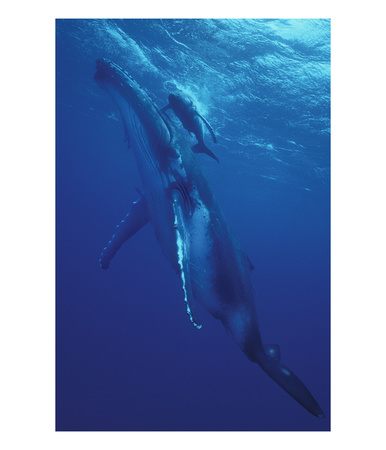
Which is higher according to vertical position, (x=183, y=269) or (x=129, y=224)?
(x=129, y=224)

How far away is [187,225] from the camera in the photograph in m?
4.65

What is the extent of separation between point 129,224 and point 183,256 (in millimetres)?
2315

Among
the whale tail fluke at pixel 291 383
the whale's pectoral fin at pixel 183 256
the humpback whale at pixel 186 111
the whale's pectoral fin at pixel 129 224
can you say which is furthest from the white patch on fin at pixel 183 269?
the humpback whale at pixel 186 111

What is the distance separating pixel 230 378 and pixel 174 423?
5.13 m

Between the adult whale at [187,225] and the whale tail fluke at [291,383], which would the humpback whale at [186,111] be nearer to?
the adult whale at [187,225]

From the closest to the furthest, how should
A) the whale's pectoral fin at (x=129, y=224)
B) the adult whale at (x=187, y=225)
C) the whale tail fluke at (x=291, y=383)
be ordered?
the adult whale at (x=187, y=225)
the whale tail fluke at (x=291, y=383)
the whale's pectoral fin at (x=129, y=224)

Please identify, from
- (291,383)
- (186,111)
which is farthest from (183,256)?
(186,111)

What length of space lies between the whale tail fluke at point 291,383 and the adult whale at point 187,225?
14 millimetres

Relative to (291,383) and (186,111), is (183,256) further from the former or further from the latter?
(186,111)

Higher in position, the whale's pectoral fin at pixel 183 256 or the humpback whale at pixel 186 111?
the humpback whale at pixel 186 111

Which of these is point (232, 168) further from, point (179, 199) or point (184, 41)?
point (179, 199)

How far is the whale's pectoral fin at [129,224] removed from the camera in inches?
220

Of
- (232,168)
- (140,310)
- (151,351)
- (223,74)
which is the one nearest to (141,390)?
(151,351)

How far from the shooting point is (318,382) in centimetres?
1869
